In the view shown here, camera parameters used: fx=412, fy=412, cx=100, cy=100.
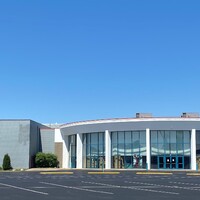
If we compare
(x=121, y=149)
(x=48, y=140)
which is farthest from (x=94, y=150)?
(x=48, y=140)

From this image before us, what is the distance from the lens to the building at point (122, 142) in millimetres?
50406

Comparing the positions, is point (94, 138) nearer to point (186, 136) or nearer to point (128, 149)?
point (128, 149)

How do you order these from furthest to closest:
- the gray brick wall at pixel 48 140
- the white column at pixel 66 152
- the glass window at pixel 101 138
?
the gray brick wall at pixel 48 140
the white column at pixel 66 152
the glass window at pixel 101 138

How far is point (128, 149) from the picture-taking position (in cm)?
5259

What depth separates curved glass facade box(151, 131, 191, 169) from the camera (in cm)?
5094

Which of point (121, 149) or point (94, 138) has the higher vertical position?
point (94, 138)

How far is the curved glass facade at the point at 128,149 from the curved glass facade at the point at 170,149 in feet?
4.48

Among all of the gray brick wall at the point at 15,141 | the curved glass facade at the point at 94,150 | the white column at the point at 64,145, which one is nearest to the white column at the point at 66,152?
the white column at the point at 64,145

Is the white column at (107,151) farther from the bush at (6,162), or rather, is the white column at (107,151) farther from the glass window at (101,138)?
the bush at (6,162)

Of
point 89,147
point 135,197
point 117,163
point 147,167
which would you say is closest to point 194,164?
point 147,167

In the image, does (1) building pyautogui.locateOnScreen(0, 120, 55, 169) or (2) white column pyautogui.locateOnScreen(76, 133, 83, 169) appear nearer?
(1) building pyautogui.locateOnScreen(0, 120, 55, 169)

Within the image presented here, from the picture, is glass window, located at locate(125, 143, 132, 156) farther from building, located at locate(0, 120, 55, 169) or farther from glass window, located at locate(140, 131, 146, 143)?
building, located at locate(0, 120, 55, 169)

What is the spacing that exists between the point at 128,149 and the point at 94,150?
16.0 ft

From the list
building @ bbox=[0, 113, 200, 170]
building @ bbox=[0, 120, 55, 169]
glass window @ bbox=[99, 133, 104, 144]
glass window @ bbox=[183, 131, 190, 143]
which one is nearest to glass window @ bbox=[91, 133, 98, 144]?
building @ bbox=[0, 113, 200, 170]
